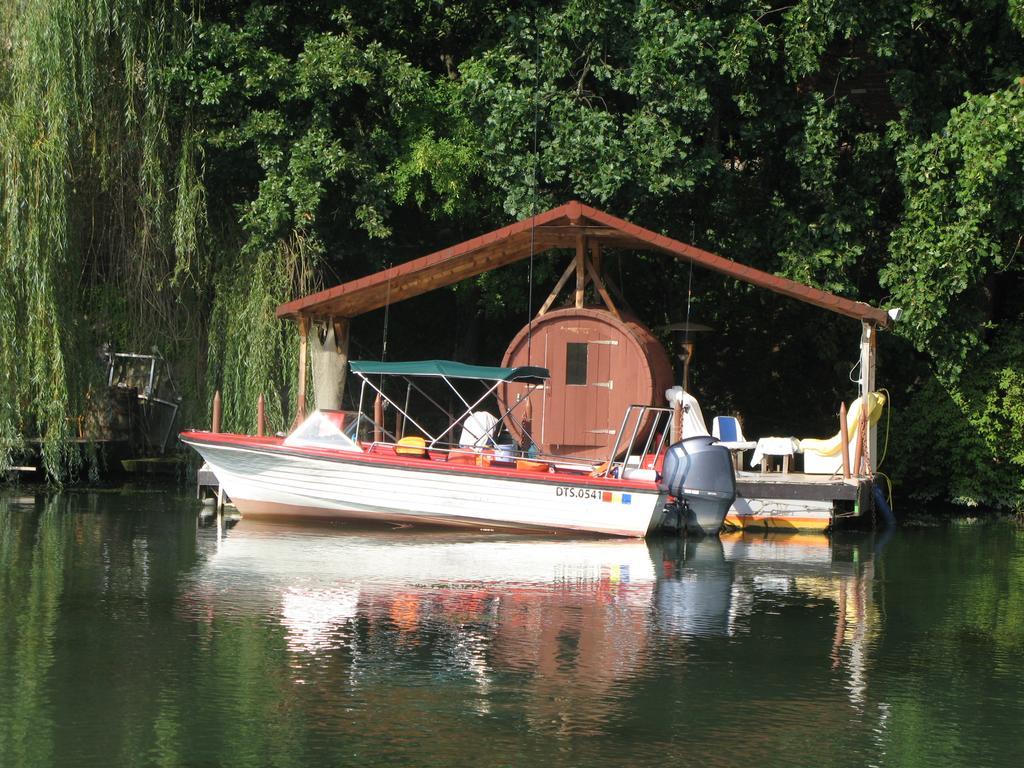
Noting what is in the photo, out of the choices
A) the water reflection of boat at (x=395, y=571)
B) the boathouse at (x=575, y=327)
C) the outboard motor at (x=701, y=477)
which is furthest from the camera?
the boathouse at (x=575, y=327)

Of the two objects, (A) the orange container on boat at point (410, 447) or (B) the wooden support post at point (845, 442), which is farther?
(B) the wooden support post at point (845, 442)

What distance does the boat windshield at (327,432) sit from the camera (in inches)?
752

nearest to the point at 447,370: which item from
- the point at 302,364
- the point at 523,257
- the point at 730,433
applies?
the point at 302,364

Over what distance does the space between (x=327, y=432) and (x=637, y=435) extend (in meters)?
4.75

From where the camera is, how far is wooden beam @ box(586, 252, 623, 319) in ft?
71.8

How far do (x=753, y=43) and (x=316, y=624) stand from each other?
1433 cm

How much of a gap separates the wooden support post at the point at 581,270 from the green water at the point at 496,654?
5.57 metres

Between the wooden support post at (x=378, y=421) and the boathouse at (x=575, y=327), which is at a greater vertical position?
the boathouse at (x=575, y=327)

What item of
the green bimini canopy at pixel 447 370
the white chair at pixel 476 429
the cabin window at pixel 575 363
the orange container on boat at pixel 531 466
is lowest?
the orange container on boat at pixel 531 466

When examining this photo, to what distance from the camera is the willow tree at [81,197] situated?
2162 cm

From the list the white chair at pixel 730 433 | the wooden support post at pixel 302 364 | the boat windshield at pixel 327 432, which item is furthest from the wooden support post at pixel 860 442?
the wooden support post at pixel 302 364

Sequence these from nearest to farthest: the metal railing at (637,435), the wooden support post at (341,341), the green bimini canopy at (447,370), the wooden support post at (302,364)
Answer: the metal railing at (637,435) → the green bimini canopy at (447,370) → the wooden support post at (302,364) → the wooden support post at (341,341)

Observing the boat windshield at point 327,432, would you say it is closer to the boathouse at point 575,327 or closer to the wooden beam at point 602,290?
the boathouse at point 575,327

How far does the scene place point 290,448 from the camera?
746 inches
